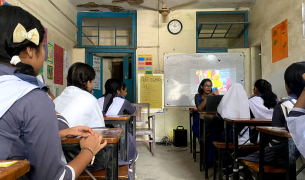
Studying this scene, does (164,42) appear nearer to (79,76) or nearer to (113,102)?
(113,102)

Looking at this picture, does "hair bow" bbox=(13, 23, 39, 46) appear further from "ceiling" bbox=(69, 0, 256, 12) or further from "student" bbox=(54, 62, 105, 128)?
"ceiling" bbox=(69, 0, 256, 12)

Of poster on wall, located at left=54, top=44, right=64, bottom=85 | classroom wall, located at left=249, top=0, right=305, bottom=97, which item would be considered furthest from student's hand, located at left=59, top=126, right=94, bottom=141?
poster on wall, located at left=54, top=44, right=64, bottom=85

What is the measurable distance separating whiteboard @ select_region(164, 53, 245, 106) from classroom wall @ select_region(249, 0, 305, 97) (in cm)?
56

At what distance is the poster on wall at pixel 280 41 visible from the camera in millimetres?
3025

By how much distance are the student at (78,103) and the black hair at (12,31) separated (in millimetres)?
644

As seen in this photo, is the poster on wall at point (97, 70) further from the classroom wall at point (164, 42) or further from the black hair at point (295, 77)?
the black hair at point (295, 77)

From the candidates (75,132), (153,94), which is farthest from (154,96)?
(75,132)

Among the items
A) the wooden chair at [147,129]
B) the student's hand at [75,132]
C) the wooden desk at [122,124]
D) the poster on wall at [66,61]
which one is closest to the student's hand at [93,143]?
the student's hand at [75,132]

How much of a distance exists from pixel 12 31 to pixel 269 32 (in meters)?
3.87

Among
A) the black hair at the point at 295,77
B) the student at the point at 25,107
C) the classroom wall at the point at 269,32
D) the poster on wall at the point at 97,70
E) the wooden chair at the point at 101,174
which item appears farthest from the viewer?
the poster on wall at the point at 97,70

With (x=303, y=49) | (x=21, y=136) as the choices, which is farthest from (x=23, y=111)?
(x=303, y=49)

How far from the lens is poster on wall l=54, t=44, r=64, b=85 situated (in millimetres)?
3561

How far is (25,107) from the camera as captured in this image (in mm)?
541

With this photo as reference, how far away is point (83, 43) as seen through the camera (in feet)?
15.9
